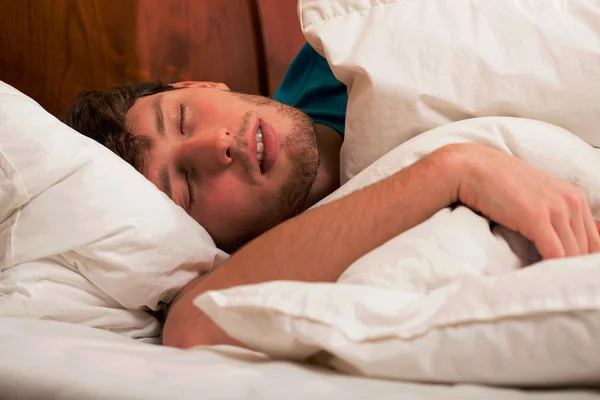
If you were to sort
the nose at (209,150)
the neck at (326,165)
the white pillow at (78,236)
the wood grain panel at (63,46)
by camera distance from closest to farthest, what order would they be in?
1. the white pillow at (78,236)
2. the nose at (209,150)
3. the neck at (326,165)
4. the wood grain panel at (63,46)

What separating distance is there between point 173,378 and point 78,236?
0.41 m

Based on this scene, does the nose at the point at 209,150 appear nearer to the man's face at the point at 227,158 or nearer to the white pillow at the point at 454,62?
the man's face at the point at 227,158

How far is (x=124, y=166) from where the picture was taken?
919 millimetres

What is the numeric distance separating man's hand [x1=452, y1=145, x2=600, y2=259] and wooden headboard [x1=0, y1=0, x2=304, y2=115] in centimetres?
115

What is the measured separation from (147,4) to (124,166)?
870 millimetres

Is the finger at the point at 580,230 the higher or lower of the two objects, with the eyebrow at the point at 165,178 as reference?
higher

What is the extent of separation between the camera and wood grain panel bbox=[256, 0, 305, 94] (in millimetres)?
1728

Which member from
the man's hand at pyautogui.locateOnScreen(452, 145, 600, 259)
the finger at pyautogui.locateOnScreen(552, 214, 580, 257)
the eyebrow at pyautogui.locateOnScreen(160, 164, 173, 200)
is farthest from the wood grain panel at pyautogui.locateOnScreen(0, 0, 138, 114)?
the finger at pyautogui.locateOnScreen(552, 214, 580, 257)

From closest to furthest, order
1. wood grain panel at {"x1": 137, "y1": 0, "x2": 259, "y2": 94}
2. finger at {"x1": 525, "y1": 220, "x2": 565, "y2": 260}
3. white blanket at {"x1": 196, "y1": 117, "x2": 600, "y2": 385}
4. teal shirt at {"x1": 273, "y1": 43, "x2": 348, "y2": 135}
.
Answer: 1. white blanket at {"x1": 196, "y1": 117, "x2": 600, "y2": 385}
2. finger at {"x1": 525, "y1": 220, "x2": 565, "y2": 260}
3. teal shirt at {"x1": 273, "y1": 43, "x2": 348, "y2": 135}
4. wood grain panel at {"x1": 137, "y1": 0, "x2": 259, "y2": 94}

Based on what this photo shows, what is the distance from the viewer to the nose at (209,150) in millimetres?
1034

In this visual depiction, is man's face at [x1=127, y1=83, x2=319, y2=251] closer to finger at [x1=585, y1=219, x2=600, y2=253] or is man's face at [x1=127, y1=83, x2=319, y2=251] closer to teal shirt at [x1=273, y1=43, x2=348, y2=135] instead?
teal shirt at [x1=273, y1=43, x2=348, y2=135]

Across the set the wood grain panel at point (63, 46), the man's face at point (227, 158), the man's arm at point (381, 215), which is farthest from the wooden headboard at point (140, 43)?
the man's arm at point (381, 215)

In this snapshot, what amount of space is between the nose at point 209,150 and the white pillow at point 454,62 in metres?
0.23

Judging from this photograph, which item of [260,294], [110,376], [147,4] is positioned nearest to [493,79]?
[260,294]
